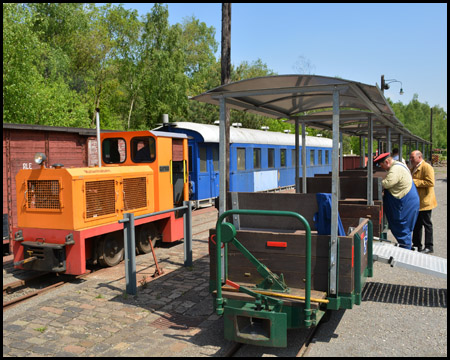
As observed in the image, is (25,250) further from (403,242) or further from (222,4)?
(222,4)

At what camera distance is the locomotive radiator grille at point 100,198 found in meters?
6.86

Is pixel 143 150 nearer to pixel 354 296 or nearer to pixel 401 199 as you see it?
pixel 401 199

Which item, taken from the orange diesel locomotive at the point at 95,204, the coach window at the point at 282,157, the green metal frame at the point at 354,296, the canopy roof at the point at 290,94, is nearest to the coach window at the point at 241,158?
the coach window at the point at 282,157

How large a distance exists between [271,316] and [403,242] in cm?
401

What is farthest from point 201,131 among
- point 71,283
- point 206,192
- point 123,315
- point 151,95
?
point 151,95

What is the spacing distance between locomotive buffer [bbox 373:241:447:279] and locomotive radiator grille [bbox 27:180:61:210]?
15.7ft

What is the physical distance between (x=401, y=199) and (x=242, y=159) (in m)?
10.4

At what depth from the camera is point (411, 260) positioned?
573 cm

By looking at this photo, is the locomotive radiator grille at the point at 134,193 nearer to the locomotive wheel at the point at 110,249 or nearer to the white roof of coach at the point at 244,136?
the locomotive wheel at the point at 110,249

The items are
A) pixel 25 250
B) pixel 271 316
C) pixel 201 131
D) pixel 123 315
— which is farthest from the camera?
pixel 201 131

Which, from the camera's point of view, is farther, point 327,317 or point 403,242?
point 403,242

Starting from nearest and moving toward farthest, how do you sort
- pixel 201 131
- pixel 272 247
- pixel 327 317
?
pixel 272 247
pixel 327 317
pixel 201 131

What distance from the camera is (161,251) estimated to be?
28.8 feet

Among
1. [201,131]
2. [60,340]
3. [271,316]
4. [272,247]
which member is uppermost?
[201,131]
